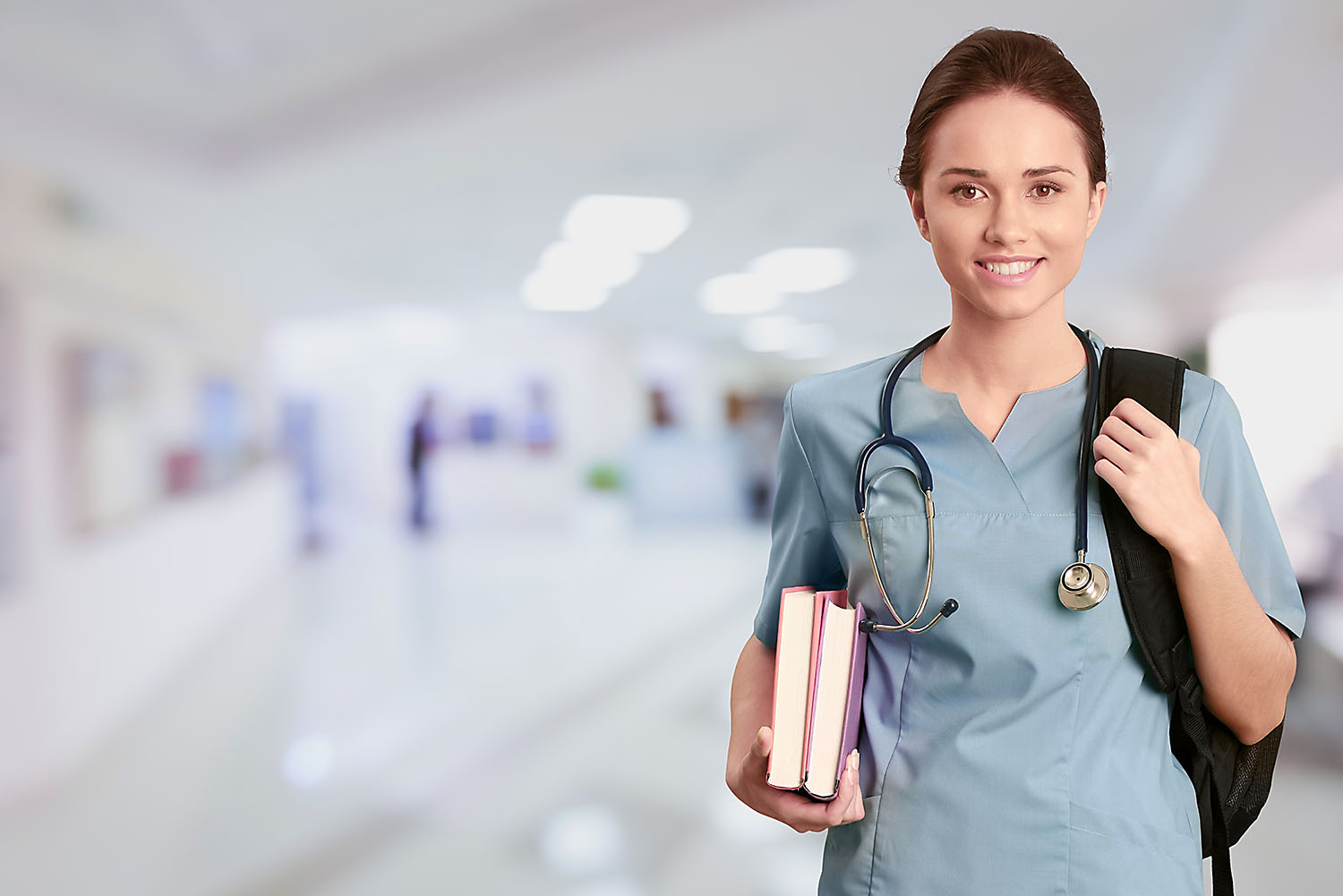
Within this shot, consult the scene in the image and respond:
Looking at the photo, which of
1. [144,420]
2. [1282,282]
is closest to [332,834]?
[144,420]

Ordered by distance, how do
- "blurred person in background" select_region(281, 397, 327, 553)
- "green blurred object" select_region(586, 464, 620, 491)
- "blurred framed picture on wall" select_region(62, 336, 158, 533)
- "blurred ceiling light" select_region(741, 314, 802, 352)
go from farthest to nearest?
"blurred person in background" select_region(281, 397, 327, 553) → "green blurred object" select_region(586, 464, 620, 491) → "blurred ceiling light" select_region(741, 314, 802, 352) → "blurred framed picture on wall" select_region(62, 336, 158, 533)

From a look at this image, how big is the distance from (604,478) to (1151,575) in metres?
12.1

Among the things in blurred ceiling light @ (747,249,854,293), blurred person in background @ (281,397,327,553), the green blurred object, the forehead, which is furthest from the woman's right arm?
blurred person in background @ (281,397,327,553)

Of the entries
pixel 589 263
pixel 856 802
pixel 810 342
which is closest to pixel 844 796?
pixel 856 802

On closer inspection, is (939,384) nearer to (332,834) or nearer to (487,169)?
(332,834)

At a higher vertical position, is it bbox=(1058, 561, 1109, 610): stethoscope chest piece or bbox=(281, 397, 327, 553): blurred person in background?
bbox=(1058, 561, 1109, 610): stethoscope chest piece

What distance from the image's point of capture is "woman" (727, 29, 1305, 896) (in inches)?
27.6

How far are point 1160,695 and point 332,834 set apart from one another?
3280mm

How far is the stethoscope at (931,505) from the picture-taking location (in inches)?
27.7

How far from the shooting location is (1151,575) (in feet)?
2.33

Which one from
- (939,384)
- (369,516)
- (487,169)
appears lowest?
(369,516)

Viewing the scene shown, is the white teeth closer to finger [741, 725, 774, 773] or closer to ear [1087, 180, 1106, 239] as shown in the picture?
ear [1087, 180, 1106, 239]

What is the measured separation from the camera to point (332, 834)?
3.36m

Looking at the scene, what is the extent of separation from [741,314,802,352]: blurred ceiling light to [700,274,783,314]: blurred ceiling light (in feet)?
1.91
